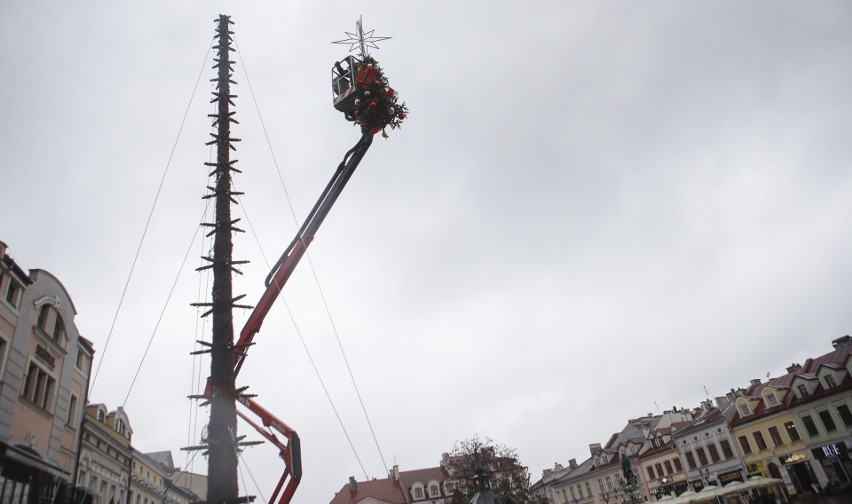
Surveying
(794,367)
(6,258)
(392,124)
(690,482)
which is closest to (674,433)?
(690,482)

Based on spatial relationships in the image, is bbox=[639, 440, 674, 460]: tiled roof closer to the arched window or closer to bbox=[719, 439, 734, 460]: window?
bbox=[719, 439, 734, 460]: window

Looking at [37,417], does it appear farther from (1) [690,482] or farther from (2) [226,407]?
(1) [690,482]

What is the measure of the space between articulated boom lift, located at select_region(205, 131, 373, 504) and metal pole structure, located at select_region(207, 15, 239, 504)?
4.31 ft

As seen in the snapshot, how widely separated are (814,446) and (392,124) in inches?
1788

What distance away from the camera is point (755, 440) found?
47031 millimetres

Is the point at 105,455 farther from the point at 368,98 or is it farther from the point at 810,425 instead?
the point at 810,425

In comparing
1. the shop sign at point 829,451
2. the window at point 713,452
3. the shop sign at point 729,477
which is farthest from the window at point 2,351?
the window at point 713,452

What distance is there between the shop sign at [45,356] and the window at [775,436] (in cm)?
5142

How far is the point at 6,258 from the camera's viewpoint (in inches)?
639

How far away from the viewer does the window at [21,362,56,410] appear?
17.7 m

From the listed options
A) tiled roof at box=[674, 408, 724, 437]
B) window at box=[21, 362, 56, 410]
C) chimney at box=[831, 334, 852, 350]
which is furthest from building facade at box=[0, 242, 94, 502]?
chimney at box=[831, 334, 852, 350]

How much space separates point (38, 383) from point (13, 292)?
11.8 ft

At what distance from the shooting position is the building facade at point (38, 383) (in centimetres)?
1534

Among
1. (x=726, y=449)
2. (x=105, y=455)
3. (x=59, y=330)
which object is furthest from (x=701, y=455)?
(x=59, y=330)
